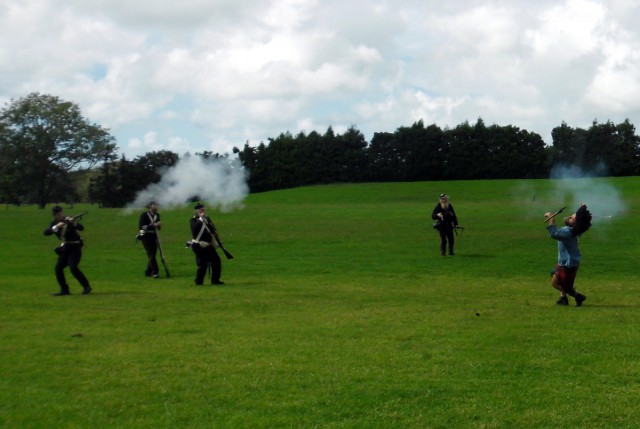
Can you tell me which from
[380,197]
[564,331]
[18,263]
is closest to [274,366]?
[564,331]

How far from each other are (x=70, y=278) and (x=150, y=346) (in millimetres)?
12728

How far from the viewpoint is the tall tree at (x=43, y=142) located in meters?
87.6

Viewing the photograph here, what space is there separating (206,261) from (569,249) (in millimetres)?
9803

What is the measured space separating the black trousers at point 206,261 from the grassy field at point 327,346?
546mm

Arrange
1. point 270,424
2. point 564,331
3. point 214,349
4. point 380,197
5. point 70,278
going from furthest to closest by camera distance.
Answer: point 380,197 → point 70,278 → point 564,331 → point 214,349 → point 270,424

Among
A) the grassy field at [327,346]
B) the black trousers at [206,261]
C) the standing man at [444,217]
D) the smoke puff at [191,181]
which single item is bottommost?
the grassy field at [327,346]

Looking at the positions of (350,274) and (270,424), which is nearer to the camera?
(270,424)

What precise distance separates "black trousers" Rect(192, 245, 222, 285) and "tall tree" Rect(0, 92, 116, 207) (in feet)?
225

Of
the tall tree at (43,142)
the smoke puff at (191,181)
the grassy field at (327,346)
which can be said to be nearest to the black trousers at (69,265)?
the grassy field at (327,346)

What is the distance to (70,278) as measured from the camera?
78.2ft

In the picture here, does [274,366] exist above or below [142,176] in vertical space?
below

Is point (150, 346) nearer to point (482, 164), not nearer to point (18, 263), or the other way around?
point (18, 263)

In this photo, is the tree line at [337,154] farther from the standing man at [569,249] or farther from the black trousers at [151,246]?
the standing man at [569,249]

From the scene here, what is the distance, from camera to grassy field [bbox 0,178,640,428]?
8.64m
